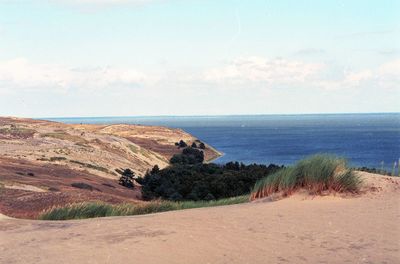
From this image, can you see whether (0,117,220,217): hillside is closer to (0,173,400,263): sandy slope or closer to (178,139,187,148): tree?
(178,139,187,148): tree

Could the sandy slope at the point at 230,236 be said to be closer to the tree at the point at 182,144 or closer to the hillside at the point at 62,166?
the hillside at the point at 62,166

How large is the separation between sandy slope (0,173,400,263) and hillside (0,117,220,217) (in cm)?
580

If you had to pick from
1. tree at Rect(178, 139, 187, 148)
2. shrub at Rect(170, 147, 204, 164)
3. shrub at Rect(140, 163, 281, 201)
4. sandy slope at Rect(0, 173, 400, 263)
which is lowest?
shrub at Rect(170, 147, 204, 164)

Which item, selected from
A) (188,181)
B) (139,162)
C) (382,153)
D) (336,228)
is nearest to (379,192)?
(336,228)

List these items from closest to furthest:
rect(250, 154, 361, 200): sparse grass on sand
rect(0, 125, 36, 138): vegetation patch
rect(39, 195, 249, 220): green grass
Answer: rect(250, 154, 361, 200): sparse grass on sand < rect(39, 195, 249, 220): green grass < rect(0, 125, 36, 138): vegetation patch

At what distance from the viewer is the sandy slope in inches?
292

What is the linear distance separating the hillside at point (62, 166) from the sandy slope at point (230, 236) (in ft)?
19.0

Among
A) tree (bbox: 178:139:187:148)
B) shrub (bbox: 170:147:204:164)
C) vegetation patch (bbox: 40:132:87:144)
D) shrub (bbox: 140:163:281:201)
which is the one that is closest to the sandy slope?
shrub (bbox: 140:163:281:201)

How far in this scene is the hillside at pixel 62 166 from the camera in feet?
58.5

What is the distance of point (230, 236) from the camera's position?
835 centimetres

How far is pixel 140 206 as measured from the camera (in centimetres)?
1371

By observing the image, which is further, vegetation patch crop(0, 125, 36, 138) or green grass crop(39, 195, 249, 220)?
vegetation patch crop(0, 125, 36, 138)

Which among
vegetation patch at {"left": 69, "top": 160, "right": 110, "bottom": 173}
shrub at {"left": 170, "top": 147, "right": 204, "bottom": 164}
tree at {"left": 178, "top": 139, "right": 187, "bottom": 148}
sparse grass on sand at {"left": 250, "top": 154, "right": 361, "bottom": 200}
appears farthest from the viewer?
tree at {"left": 178, "top": 139, "right": 187, "bottom": 148}

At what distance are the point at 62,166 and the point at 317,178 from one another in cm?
2695
